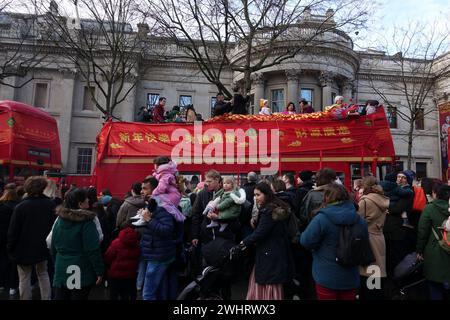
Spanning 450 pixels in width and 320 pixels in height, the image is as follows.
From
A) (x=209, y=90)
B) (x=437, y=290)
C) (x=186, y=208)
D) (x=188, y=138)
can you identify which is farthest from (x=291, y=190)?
(x=209, y=90)

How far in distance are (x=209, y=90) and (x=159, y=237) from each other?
1023 inches

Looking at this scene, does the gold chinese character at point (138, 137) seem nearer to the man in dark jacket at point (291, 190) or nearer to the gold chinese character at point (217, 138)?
the gold chinese character at point (217, 138)

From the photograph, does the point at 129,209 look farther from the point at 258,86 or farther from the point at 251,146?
the point at 258,86

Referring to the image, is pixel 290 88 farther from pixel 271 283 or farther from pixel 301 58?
pixel 271 283

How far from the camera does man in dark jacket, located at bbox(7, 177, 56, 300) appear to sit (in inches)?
179

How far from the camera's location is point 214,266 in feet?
13.7

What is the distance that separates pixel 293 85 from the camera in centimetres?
2398

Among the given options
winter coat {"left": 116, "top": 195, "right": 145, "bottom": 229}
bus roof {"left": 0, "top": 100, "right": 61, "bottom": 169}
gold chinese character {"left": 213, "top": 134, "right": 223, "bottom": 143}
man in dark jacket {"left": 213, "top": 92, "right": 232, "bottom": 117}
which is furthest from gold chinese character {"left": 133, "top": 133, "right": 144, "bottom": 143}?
winter coat {"left": 116, "top": 195, "right": 145, "bottom": 229}

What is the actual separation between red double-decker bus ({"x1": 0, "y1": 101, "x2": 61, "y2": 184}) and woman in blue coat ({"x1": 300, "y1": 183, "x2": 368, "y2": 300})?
9.75 m

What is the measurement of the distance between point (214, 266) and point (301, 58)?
22.9 meters

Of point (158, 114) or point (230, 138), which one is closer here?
point (230, 138)

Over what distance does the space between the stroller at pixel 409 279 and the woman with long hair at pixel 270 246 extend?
195 centimetres

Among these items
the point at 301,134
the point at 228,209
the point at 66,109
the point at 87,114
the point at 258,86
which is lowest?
the point at 228,209

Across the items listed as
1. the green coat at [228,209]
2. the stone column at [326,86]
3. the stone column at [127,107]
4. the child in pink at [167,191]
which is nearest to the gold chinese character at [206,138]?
the child in pink at [167,191]
